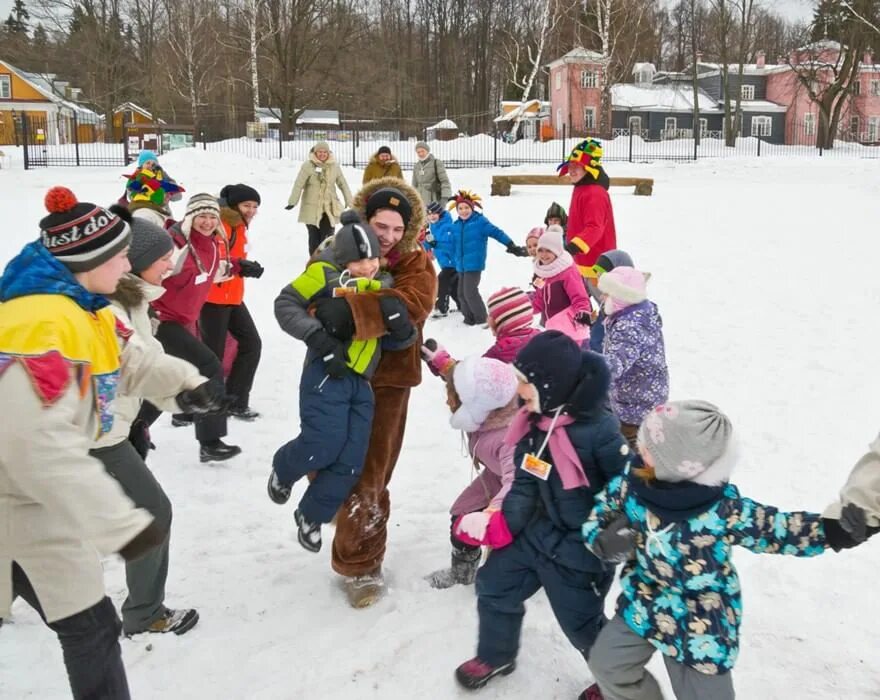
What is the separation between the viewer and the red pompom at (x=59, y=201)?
99.9 inches

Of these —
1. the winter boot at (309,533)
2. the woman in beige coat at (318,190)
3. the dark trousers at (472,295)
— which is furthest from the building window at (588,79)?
the winter boot at (309,533)

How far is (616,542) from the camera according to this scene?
8.49ft

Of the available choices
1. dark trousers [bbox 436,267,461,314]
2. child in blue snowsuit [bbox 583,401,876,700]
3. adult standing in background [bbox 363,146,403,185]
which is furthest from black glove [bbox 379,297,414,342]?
adult standing in background [bbox 363,146,403,185]

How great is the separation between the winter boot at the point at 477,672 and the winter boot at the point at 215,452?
2.95 metres

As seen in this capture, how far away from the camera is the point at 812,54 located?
41594 mm

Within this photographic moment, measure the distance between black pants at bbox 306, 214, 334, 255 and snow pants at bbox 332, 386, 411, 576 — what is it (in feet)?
29.1

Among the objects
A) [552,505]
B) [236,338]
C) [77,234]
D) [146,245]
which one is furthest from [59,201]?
[236,338]

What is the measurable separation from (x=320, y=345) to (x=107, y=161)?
92.7 ft

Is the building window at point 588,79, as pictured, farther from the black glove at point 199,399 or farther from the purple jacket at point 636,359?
the black glove at point 199,399

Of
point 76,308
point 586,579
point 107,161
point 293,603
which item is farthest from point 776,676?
point 107,161

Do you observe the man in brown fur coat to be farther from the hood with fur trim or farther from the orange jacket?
the orange jacket

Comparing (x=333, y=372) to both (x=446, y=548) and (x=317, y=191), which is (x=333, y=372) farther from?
(x=317, y=191)

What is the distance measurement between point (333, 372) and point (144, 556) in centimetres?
106

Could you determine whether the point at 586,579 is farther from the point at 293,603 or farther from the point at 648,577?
the point at 293,603
